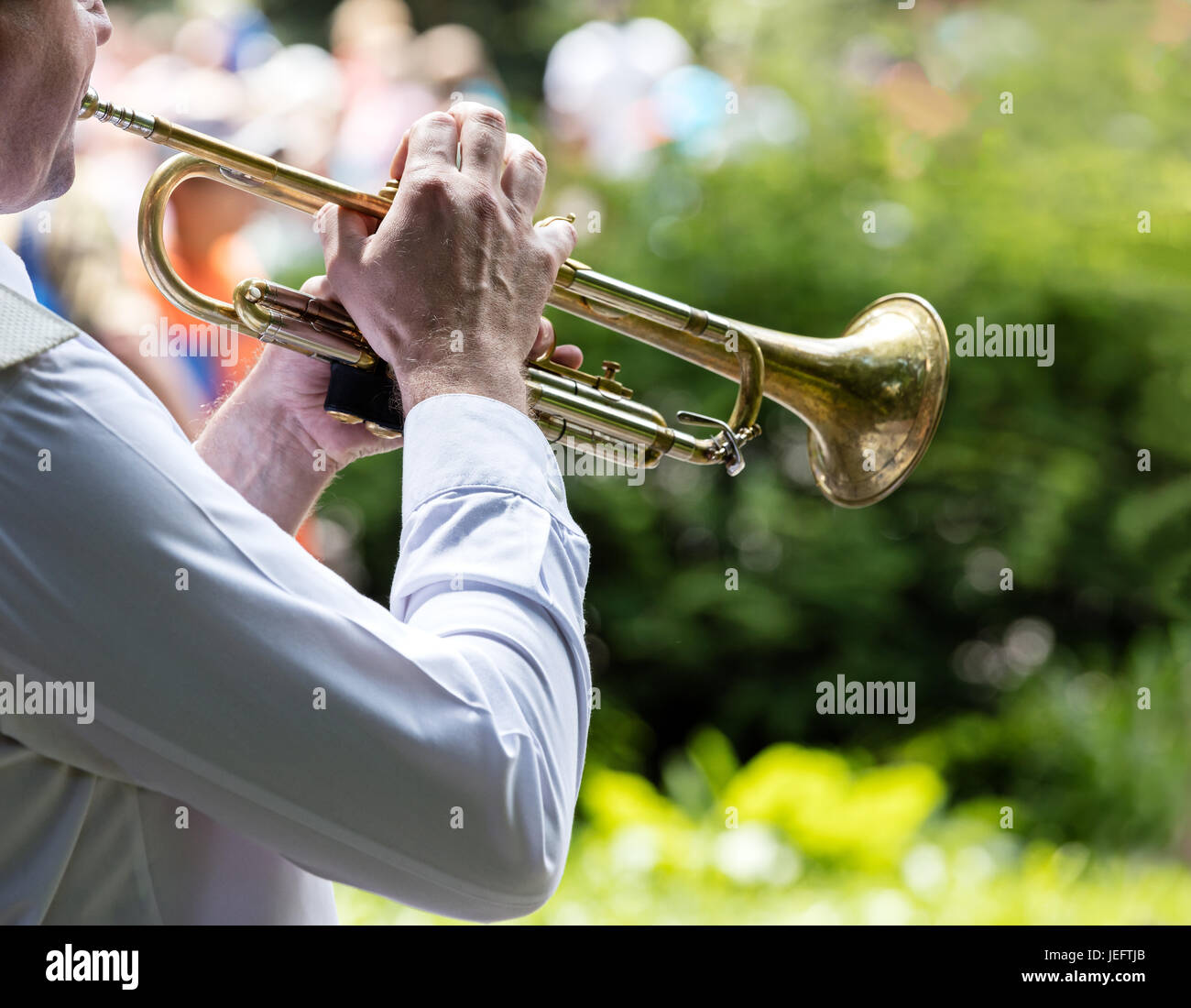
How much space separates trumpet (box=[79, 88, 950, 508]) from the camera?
5.20 feet

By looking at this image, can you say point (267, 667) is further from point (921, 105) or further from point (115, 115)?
point (921, 105)

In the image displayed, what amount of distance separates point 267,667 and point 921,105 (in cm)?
504

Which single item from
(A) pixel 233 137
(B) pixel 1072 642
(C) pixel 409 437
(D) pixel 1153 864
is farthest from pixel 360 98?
(C) pixel 409 437

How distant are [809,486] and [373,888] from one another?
12.5ft

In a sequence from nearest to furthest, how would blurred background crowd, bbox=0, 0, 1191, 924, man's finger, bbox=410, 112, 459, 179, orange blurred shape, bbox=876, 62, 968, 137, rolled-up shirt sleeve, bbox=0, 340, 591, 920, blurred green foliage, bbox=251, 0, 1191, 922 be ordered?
rolled-up shirt sleeve, bbox=0, 340, 591, 920
man's finger, bbox=410, 112, 459, 179
blurred background crowd, bbox=0, 0, 1191, 924
blurred green foliage, bbox=251, 0, 1191, 922
orange blurred shape, bbox=876, 62, 968, 137

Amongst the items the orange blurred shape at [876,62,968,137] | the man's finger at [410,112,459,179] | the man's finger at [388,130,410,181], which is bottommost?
the man's finger at [410,112,459,179]

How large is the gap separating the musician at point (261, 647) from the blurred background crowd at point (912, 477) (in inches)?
103

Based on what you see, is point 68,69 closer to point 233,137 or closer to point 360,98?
point 233,137

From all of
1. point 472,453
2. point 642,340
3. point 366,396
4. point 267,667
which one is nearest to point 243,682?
point 267,667

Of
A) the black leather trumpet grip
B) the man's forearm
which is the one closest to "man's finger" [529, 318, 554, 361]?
the black leather trumpet grip

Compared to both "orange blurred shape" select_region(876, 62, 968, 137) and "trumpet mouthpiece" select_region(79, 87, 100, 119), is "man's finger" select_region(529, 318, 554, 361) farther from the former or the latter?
"orange blurred shape" select_region(876, 62, 968, 137)

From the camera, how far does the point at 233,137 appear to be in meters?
4.45

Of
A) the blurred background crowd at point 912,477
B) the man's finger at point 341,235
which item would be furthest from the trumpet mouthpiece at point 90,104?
the blurred background crowd at point 912,477

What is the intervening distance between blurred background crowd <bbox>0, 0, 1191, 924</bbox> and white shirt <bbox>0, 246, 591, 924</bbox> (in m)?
2.65
